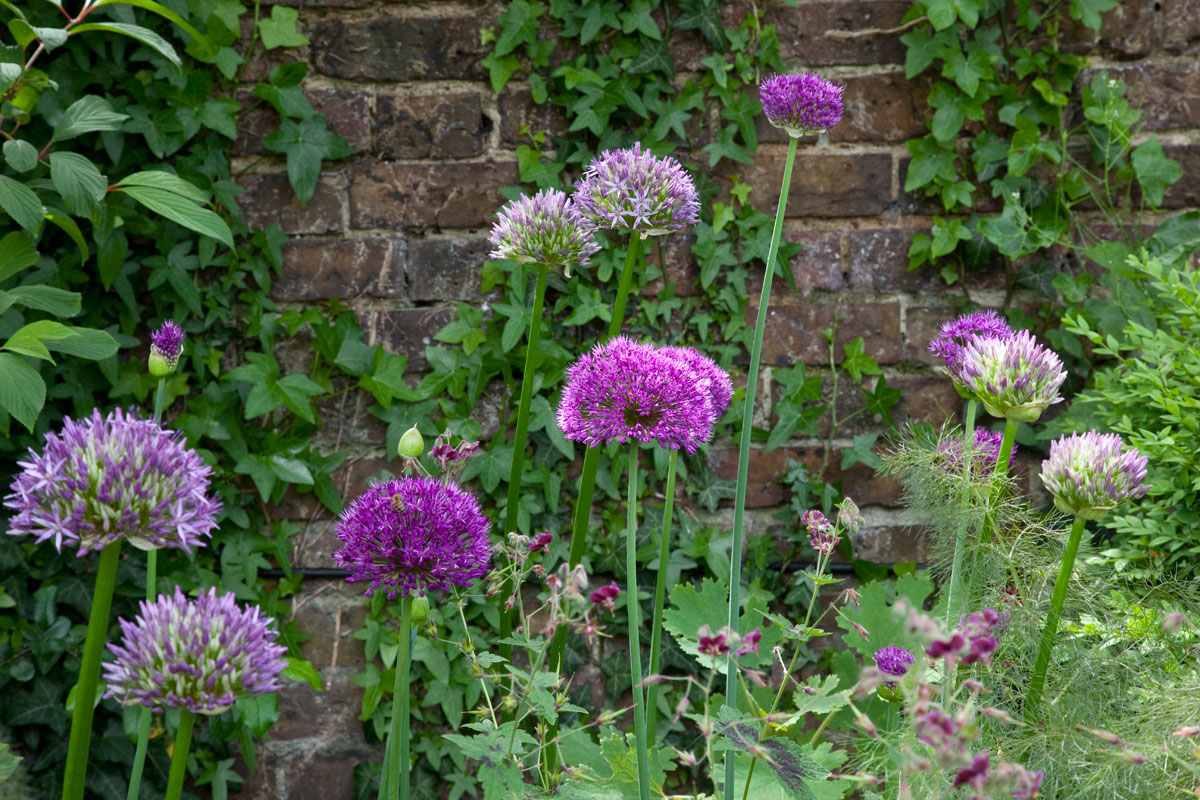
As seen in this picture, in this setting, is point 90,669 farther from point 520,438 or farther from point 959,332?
point 959,332

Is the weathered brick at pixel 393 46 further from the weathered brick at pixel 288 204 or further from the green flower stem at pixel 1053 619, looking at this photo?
the green flower stem at pixel 1053 619

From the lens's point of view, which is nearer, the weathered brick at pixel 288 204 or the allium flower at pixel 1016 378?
the allium flower at pixel 1016 378

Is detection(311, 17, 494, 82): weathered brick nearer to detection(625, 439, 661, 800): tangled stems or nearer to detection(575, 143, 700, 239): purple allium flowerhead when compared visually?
detection(575, 143, 700, 239): purple allium flowerhead

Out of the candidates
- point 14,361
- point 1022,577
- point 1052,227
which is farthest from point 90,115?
point 1052,227

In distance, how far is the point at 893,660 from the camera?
A: 87 cm

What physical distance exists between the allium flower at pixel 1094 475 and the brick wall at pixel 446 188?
2.74 feet

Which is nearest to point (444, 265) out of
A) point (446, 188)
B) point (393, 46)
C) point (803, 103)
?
point (446, 188)

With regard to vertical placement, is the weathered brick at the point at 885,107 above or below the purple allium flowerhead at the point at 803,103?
above

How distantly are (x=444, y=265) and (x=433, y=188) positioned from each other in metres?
0.12

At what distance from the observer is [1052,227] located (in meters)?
1.49

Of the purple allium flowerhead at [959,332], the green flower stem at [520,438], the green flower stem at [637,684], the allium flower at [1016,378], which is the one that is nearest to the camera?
the green flower stem at [637,684]

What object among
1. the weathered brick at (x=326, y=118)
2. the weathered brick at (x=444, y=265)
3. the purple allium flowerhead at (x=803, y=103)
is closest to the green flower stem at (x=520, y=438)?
the purple allium flowerhead at (x=803, y=103)

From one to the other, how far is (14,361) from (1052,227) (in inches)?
56.3

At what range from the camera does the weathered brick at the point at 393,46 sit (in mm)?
1480
